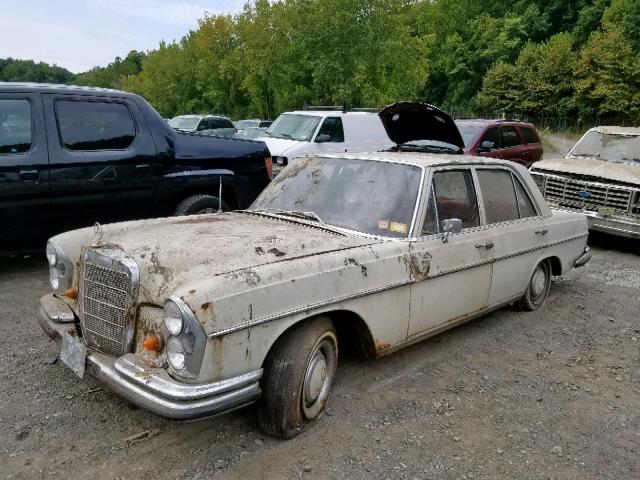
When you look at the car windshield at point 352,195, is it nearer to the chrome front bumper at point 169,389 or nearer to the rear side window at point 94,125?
the chrome front bumper at point 169,389

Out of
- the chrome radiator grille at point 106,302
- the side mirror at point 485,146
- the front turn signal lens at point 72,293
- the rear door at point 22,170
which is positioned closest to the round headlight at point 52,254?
the front turn signal lens at point 72,293

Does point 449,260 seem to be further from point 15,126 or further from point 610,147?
point 610,147

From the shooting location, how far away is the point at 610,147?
30.0 feet

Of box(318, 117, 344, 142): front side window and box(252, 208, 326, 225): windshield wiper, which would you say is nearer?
box(252, 208, 326, 225): windshield wiper

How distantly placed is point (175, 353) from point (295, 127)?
9953 mm

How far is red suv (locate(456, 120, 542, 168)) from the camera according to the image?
1111 cm

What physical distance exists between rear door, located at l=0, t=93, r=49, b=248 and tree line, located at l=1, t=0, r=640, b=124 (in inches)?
618

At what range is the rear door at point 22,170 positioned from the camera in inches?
210

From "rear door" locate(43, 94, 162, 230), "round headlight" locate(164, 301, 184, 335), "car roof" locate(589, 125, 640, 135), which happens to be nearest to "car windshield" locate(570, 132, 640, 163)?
"car roof" locate(589, 125, 640, 135)

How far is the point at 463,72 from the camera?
55.1 m

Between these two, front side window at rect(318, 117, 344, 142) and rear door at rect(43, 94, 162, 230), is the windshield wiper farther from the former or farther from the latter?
front side window at rect(318, 117, 344, 142)

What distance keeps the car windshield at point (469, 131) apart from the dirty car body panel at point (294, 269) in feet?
19.5

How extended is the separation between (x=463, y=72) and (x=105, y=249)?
56666 millimetres

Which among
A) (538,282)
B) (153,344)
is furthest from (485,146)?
(153,344)
